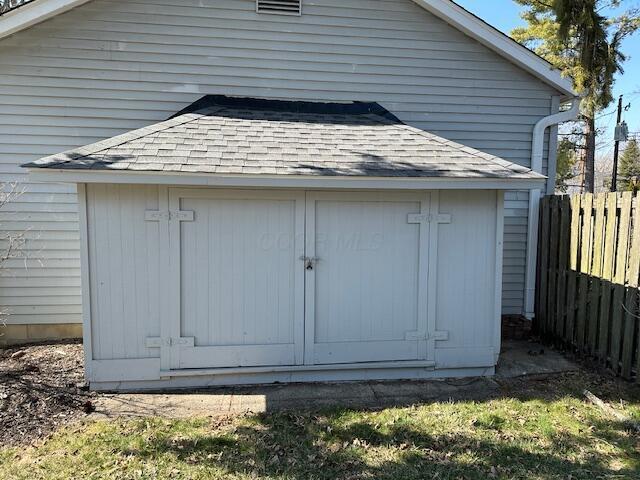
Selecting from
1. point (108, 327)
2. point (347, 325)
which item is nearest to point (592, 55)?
point (347, 325)

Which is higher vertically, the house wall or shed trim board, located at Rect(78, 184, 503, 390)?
the house wall

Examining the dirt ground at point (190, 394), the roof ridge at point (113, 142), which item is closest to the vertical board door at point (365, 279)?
the dirt ground at point (190, 394)

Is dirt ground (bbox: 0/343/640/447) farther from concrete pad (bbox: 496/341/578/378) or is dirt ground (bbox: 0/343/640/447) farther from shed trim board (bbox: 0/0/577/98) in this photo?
shed trim board (bbox: 0/0/577/98)

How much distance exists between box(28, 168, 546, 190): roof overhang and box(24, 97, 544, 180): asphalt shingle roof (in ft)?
0.17

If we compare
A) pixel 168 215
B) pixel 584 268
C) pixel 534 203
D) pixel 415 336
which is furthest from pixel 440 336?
pixel 168 215

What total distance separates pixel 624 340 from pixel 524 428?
188 centimetres

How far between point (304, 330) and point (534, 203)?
4013mm

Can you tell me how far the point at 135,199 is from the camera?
4.46 m

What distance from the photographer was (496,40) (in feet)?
20.8

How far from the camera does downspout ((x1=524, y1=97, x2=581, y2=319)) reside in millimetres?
6539

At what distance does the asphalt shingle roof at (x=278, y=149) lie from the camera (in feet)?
13.9

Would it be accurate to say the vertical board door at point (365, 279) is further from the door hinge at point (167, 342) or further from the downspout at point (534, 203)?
the downspout at point (534, 203)

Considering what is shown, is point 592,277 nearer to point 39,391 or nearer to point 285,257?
point 285,257

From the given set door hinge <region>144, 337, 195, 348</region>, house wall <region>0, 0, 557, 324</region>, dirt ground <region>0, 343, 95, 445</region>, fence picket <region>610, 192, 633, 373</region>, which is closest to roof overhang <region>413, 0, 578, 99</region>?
house wall <region>0, 0, 557, 324</region>
